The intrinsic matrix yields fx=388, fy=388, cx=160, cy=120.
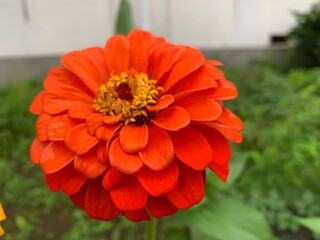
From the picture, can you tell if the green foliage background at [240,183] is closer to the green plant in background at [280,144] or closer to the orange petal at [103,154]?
the green plant in background at [280,144]

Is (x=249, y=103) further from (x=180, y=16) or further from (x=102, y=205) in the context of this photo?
(x=102, y=205)

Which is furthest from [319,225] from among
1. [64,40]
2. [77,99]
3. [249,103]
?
[64,40]

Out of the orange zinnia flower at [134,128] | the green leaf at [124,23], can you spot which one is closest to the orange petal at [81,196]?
the orange zinnia flower at [134,128]

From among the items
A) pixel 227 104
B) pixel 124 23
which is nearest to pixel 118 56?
pixel 124 23

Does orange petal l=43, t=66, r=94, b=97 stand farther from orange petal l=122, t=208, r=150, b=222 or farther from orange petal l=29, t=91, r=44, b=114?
orange petal l=122, t=208, r=150, b=222

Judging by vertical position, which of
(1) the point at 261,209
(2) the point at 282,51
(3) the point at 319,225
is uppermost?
(3) the point at 319,225

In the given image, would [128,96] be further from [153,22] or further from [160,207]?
[153,22]
